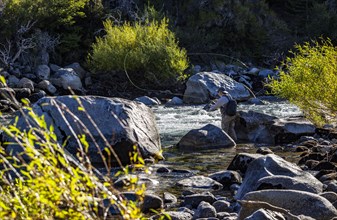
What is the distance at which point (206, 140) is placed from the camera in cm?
1551

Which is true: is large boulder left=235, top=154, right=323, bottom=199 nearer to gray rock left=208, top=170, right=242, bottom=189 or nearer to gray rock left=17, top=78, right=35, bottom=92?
gray rock left=208, top=170, right=242, bottom=189

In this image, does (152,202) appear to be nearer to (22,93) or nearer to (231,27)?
(22,93)

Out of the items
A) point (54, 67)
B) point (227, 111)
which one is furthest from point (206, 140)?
point (54, 67)

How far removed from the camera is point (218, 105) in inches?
645

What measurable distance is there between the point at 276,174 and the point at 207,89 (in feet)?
55.2

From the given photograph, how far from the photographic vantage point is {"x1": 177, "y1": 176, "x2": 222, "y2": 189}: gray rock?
36.1ft

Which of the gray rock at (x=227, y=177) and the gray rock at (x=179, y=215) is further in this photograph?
the gray rock at (x=227, y=177)

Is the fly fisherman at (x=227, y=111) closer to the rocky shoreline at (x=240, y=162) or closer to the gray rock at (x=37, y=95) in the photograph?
the rocky shoreline at (x=240, y=162)

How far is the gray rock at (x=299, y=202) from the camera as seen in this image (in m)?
8.00

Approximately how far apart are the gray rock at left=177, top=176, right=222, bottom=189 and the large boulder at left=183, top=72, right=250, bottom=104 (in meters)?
15.0

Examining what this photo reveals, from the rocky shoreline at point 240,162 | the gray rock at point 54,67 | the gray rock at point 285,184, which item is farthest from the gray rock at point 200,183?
the gray rock at point 54,67

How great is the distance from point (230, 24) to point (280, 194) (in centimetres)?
3387

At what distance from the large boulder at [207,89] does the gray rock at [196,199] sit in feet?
54.0

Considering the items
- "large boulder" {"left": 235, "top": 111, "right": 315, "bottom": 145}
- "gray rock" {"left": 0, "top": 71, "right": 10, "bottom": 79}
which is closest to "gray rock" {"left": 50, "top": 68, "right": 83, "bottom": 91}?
"gray rock" {"left": 0, "top": 71, "right": 10, "bottom": 79}
